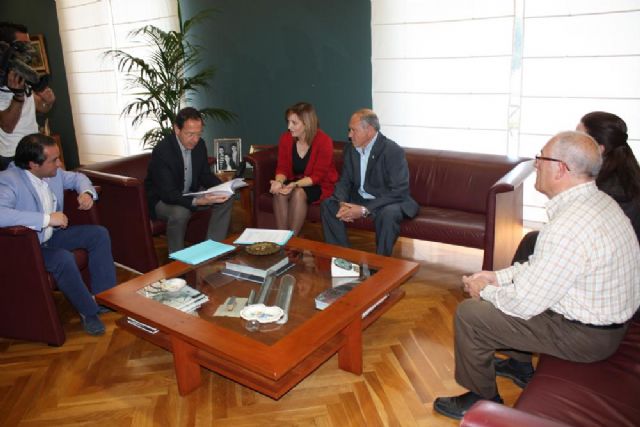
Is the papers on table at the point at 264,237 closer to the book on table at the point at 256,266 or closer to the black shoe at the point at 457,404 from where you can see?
the book on table at the point at 256,266

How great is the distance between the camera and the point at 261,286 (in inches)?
111

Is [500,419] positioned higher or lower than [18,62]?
lower

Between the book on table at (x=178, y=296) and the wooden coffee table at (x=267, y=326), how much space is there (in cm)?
4

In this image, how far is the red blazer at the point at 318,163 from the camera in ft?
14.2

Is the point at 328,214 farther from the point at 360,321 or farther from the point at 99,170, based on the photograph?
the point at 99,170

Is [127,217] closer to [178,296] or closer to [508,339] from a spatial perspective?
[178,296]

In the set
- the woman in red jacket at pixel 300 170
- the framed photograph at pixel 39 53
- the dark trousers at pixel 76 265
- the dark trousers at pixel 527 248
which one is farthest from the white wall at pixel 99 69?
the dark trousers at pixel 527 248

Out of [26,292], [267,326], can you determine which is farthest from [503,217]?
[26,292]

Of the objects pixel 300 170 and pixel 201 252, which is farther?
pixel 300 170

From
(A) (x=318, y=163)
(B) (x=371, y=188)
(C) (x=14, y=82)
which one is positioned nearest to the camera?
(C) (x=14, y=82)

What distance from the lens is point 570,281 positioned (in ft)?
6.36

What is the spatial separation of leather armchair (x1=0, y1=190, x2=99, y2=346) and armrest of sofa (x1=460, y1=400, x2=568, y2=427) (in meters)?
2.48

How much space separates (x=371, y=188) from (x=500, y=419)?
2.68m

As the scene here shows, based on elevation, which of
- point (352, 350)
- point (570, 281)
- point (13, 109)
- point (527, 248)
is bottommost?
point (352, 350)
